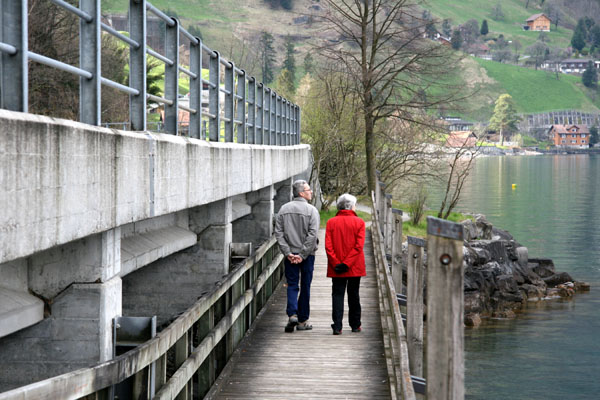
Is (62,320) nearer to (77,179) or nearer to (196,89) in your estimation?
(77,179)

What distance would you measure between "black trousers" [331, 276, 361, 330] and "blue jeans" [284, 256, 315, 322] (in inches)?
14.9

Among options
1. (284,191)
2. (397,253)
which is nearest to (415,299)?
(397,253)

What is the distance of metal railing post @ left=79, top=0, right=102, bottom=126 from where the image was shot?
5812mm

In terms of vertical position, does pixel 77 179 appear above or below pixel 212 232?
above

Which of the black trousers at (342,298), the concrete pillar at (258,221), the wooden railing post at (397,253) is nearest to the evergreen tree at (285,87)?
the concrete pillar at (258,221)

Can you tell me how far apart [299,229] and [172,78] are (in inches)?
114

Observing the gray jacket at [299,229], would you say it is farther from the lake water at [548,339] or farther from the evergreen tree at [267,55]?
→ the evergreen tree at [267,55]

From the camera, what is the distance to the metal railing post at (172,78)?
851 cm

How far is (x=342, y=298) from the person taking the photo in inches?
417

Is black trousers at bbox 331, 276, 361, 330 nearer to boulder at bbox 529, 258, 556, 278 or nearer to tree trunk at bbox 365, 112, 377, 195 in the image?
tree trunk at bbox 365, 112, 377, 195

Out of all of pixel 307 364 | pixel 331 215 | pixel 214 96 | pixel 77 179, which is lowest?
pixel 307 364

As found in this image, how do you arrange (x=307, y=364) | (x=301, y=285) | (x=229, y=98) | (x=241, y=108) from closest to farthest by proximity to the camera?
(x=307, y=364)
(x=301, y=285)
(x=229, y=98)
(x=241, y=108)

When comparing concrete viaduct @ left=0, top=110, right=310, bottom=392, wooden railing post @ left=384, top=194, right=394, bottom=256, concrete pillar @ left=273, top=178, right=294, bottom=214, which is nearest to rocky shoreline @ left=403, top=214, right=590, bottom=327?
concrete pillar @ left=273, top=178, right=294, bottom=214

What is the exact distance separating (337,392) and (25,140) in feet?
16.5
